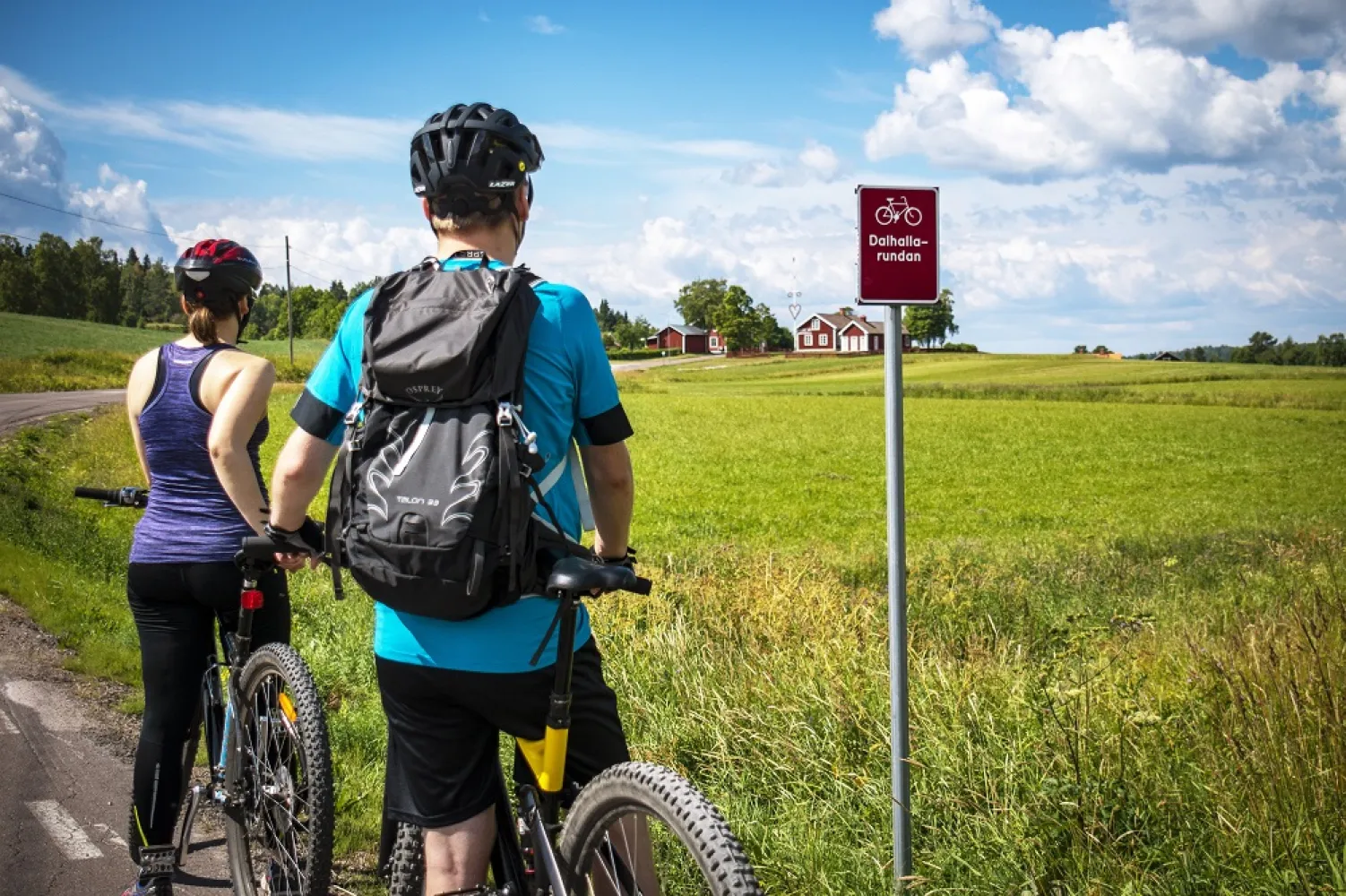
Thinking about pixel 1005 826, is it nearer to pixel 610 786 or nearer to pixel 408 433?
pixel 610 786

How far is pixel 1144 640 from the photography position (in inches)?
255

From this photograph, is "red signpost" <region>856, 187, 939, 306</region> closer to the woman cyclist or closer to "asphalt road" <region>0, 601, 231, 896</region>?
the woman cyclist

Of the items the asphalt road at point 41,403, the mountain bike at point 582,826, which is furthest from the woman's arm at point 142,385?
the asphalt road at point 41,403

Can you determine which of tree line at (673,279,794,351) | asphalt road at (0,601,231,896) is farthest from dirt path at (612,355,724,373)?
asphalt road at (0,601,231,896)

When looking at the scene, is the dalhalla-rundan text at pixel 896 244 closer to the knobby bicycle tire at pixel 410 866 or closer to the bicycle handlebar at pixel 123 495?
A: the knobby bicycle tire at pixel 410 866

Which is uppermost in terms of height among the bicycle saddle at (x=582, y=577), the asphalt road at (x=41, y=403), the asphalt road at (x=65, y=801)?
the bicycle saddle at (x=582, y=577)

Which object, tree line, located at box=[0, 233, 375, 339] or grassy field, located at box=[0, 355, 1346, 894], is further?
tree line, located at box=[0, 233, 375, 339]

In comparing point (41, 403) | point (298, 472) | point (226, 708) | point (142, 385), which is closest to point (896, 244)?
point (298, 472)

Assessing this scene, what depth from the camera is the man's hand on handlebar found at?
287cm

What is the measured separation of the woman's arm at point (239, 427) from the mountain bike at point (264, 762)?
18 centimetres

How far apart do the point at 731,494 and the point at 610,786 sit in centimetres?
2039

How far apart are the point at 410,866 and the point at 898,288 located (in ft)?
7.21

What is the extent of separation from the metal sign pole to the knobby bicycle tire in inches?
60.2

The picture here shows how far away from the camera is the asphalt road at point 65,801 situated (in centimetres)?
408
